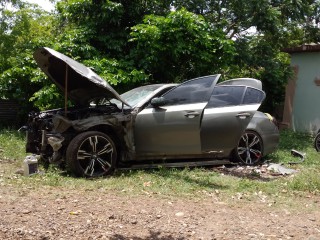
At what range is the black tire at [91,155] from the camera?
6.49m

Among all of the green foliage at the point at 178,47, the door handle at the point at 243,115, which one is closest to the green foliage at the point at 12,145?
the green foliage at the point at 178,47

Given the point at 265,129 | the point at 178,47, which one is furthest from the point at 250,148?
the point at 178,47

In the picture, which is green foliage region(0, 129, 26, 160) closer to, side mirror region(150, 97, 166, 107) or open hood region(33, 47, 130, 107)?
open hood region(33, 47, 130, 107)

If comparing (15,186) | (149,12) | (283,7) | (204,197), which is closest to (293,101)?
(283,7)

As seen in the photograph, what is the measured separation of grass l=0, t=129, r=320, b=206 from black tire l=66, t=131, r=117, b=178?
7.2 inches

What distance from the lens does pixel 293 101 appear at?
14656mm

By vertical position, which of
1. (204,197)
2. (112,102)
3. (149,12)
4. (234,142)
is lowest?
(204,197)

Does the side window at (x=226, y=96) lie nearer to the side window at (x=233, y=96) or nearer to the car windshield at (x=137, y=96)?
the side window at (x=233, y=96)

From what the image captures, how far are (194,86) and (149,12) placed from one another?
213 inches

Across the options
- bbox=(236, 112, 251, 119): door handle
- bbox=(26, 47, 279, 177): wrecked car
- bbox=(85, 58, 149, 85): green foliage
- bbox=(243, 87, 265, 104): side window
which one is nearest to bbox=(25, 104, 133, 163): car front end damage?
bbox=(26, 47, 279, 177): wrecked car

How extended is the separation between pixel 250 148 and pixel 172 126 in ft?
6.87

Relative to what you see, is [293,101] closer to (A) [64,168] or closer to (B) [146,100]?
(B) [146,100]

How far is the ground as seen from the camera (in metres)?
4.28

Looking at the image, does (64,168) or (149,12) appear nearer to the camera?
(64,168)
